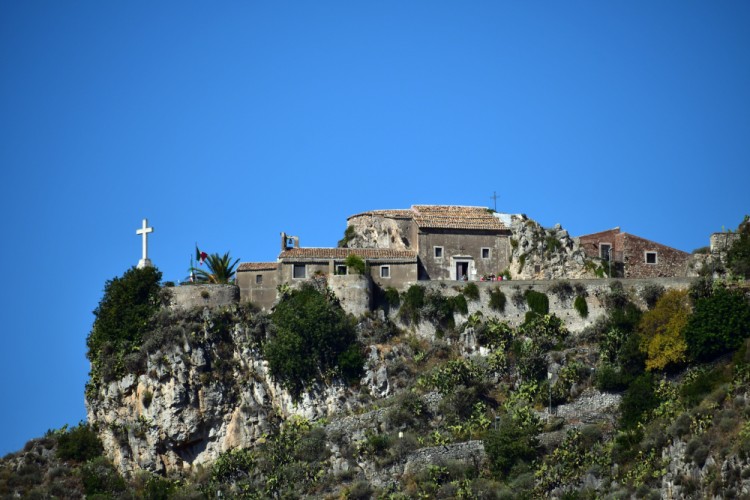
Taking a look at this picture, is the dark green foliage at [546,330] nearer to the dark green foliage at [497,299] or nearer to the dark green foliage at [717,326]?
the dark green foliage at [497,299]

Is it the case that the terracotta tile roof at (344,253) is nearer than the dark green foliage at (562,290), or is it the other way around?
the dark green foliage at (562,290)

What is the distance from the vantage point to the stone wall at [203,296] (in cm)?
8694

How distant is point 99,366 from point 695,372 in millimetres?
27729

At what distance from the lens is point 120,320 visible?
86.9 m

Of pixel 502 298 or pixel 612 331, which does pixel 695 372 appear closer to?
pixel 612 331

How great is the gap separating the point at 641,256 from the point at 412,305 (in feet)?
40.4

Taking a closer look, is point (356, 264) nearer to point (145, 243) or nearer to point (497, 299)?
point (497, 299)

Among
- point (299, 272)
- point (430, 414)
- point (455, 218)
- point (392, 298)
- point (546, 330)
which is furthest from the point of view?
point (455, 218)

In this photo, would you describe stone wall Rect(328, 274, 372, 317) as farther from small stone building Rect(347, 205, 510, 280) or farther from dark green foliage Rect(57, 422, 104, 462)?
dark green foliage Rect(57, 422, 104, 462)

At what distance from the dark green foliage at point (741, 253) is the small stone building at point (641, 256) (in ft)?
12.6

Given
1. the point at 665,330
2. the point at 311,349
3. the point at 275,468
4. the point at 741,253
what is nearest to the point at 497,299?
the point at 665,330

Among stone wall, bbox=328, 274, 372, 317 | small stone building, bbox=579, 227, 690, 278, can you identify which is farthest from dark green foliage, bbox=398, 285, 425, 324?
small stone building, bbox=579, 227, 690, 278

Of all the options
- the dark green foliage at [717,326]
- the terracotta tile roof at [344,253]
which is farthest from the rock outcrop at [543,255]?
the dark green foliage at [717,326]

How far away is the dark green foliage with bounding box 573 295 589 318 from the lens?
8594 centimetres
